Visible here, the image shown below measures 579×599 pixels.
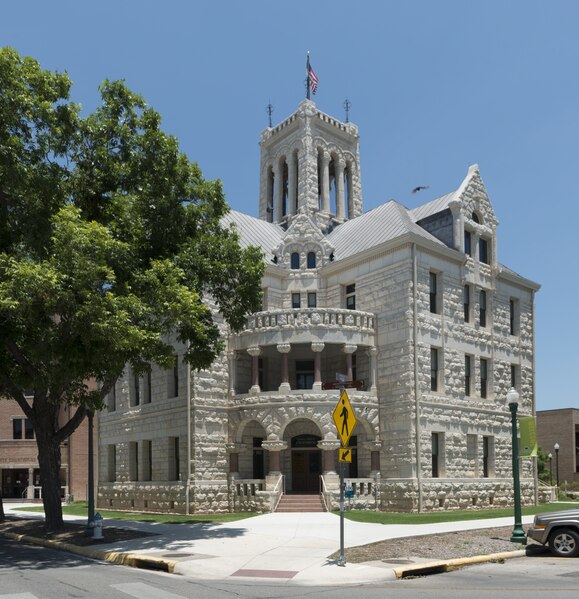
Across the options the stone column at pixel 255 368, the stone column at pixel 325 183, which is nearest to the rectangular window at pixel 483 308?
the stone column at pixel 325 183

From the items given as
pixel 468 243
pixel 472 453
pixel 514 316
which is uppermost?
pixel 468 243

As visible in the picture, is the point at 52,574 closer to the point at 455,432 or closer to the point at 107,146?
the point at 107,146

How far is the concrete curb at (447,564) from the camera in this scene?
48.1ft

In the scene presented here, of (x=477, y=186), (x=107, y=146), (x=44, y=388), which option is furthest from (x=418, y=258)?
(x=44, y=388)

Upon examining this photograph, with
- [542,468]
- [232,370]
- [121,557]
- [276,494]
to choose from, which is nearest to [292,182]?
[232,370]

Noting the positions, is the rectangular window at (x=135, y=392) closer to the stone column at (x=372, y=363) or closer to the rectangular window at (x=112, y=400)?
the rectangular window at (x=112, y=400)

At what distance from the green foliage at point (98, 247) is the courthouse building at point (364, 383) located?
8.80m

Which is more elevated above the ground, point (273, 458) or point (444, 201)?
point (444, 201)

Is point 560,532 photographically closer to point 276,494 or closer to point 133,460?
point 276,494

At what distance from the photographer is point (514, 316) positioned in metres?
38.5

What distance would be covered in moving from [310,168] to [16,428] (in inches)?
1168

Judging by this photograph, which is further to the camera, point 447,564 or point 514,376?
point 514,376

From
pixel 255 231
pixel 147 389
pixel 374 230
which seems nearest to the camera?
pixel 374 230

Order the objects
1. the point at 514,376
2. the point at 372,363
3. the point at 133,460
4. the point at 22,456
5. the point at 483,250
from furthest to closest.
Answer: the point at 22,456, the point at 514,376, the point at 133,460, the point at 483,250, the point at 372,363
